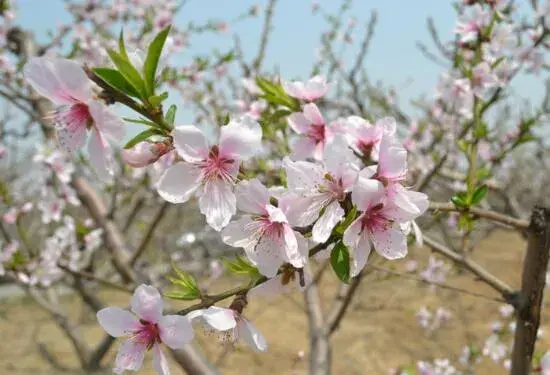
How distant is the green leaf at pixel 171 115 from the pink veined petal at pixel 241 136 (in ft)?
0.27

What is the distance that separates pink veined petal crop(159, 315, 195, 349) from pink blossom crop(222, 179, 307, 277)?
138 mm

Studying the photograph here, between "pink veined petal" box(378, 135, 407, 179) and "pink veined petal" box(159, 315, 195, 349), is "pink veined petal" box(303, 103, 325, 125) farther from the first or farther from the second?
"pink veined petal" box(159, 315, 195, 349)

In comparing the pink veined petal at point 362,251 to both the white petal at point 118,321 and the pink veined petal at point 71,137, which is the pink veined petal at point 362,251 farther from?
the pink veined petal at point 71,137

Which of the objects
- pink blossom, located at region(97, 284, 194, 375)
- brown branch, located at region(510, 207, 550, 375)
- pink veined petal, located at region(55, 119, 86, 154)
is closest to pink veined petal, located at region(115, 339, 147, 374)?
pink blossom, located at region(97, 284, 194, 375)

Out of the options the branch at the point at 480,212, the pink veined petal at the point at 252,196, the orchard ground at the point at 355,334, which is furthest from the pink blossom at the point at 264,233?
the orchard ground at the point at 355,334

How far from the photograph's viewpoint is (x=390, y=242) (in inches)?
33.6

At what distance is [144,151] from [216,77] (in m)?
5.91

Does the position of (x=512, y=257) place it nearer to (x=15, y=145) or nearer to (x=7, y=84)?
(x=15, y=145)

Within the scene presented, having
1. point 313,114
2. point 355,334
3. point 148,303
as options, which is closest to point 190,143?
point 148,303

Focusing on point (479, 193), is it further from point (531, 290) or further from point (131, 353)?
point (131, 353)

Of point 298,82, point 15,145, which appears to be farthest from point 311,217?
point 15,145

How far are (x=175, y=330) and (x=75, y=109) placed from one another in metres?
0.39

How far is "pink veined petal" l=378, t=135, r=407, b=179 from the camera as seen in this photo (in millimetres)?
796

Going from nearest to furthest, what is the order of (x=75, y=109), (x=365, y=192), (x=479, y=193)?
1. (x=365, y=192)
2. (x=75, y=109)
3. (x=479, y=193)
